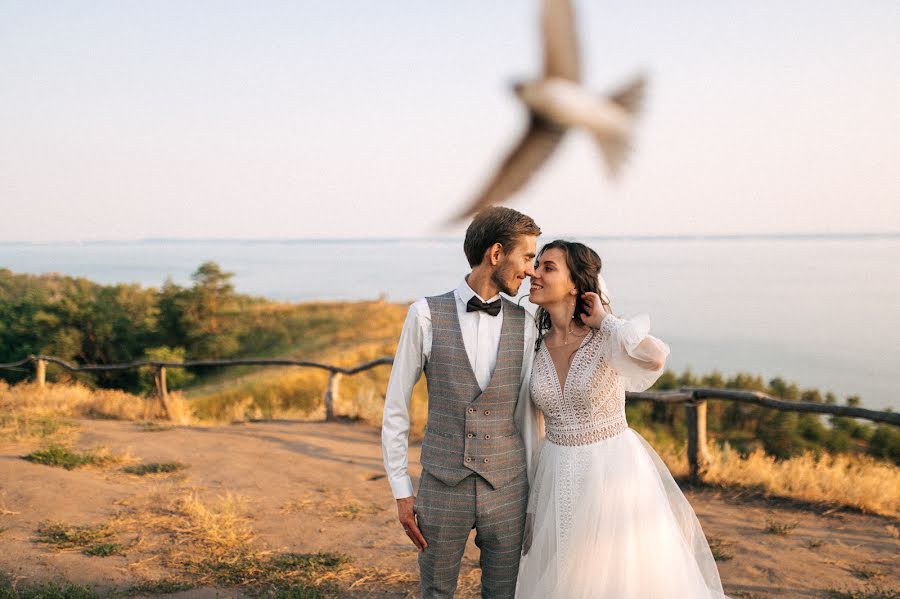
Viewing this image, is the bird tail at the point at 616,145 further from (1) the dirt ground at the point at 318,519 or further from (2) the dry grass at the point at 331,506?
(2) the dry grass at the point at 331,506

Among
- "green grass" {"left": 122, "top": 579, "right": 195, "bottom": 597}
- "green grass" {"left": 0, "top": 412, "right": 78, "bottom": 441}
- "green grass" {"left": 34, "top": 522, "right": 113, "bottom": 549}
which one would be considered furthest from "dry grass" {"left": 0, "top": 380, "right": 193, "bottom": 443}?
"green grass" {"left": 122, "top": 579, "right": 195, "bottom": 597}

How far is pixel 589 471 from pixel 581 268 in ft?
2.66

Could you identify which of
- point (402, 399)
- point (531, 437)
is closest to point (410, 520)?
point (402, 399)

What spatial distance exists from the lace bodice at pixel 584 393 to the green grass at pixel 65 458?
5357 mm

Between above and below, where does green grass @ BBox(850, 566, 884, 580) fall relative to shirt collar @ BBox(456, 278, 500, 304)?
below

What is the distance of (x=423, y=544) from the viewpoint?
2.55 meters

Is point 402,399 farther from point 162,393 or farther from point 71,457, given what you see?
point 162,393

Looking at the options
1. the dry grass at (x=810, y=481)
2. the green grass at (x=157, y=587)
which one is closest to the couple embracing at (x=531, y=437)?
the green grass at (x=157, y=587)

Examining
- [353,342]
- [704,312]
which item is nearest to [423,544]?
[353,342]

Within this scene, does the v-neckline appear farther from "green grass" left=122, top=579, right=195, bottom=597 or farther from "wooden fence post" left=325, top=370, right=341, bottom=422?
"wooden fence post" left=325, top=370, right=341, bottom=422

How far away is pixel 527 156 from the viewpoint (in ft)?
3.54

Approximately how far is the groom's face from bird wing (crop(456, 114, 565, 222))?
1398 mm

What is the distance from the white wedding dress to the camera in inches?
103

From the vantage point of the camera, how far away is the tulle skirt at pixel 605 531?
262 centimetres
